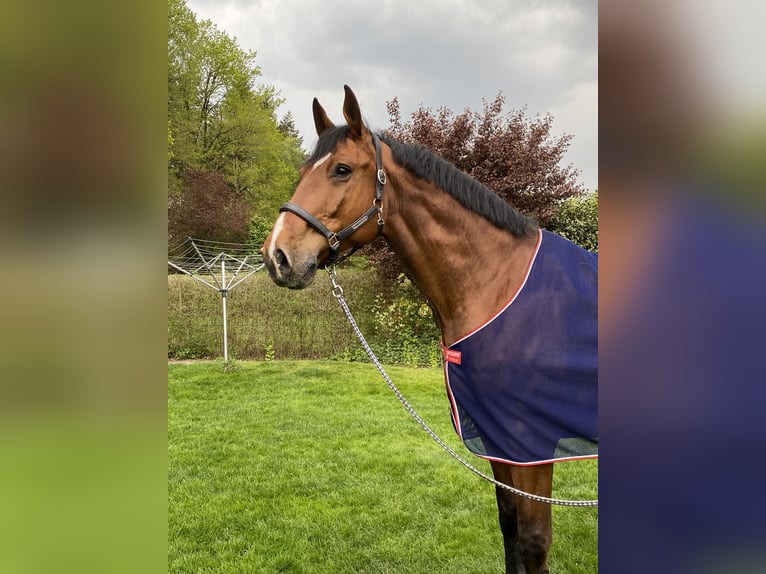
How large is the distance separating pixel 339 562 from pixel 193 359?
7.52m

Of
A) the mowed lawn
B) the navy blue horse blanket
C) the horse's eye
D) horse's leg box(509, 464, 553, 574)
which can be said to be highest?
the horse's eye

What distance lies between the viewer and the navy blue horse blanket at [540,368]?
1910 mm

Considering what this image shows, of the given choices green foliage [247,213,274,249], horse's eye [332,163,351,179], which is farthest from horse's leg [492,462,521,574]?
green foliage [247,213,274,249]

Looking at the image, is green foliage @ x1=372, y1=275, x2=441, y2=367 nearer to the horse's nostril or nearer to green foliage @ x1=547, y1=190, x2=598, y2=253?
green foliage @ x1=547, y1=190, x2=598, y2=253

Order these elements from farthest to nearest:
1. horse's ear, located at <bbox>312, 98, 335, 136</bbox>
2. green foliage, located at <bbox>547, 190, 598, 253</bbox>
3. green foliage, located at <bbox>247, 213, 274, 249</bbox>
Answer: green foliage, located at <bbox>247, 213, 274, 249</bbox> → green foliage, located at <bbox>547, 190, 598, 253</bbox> → horse's ear, located at <bbox>312, 98, 335, 136</bbox>

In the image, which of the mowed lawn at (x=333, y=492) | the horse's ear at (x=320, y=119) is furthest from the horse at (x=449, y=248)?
the mowed lawn at (x=333, y=492)

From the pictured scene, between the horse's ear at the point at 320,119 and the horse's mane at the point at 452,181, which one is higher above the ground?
the horse's ear at the point at 320,119

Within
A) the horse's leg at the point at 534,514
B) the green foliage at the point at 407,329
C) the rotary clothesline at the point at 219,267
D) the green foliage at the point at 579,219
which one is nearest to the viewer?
the horse's leg at the point at 534,514

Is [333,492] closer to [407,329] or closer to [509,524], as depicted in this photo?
[509,524]

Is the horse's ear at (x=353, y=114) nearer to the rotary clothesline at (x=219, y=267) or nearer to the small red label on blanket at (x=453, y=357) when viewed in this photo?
the small red label on blanket at (x=453, y=357)

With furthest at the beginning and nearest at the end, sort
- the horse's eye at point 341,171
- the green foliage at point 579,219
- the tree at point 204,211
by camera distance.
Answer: the tree at point 204,211
the green foliage at point 579,219
the horse's eye at point 341,171

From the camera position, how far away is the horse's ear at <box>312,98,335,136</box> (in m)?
2.45
